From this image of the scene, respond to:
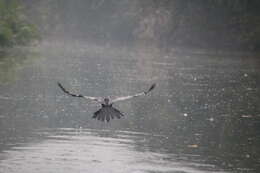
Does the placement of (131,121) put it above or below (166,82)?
below

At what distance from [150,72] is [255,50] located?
22.9m

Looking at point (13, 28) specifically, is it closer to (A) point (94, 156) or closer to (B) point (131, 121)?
(B) point (131, 121)

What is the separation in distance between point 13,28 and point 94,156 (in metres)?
31.1

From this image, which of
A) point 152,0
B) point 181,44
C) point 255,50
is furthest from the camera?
point 152,0

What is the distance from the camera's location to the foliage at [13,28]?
142 ft

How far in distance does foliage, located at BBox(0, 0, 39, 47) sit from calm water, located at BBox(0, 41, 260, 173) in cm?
667

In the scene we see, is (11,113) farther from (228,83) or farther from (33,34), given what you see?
(33,34)

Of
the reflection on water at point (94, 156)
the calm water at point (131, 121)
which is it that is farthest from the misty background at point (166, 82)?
the reflection on water at point (94, 156)

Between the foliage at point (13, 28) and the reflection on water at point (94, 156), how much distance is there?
2535 centimetres

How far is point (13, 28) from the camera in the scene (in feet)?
151

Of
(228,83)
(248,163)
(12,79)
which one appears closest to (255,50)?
(228,83)

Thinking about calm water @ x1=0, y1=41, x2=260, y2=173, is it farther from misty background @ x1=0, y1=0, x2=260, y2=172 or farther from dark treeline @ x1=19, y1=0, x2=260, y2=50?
dark treeline @ x1=19, y1=0, x2=260, y2=50

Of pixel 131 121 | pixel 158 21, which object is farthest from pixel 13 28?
pixel 131 121

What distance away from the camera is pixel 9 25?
1759 inches
